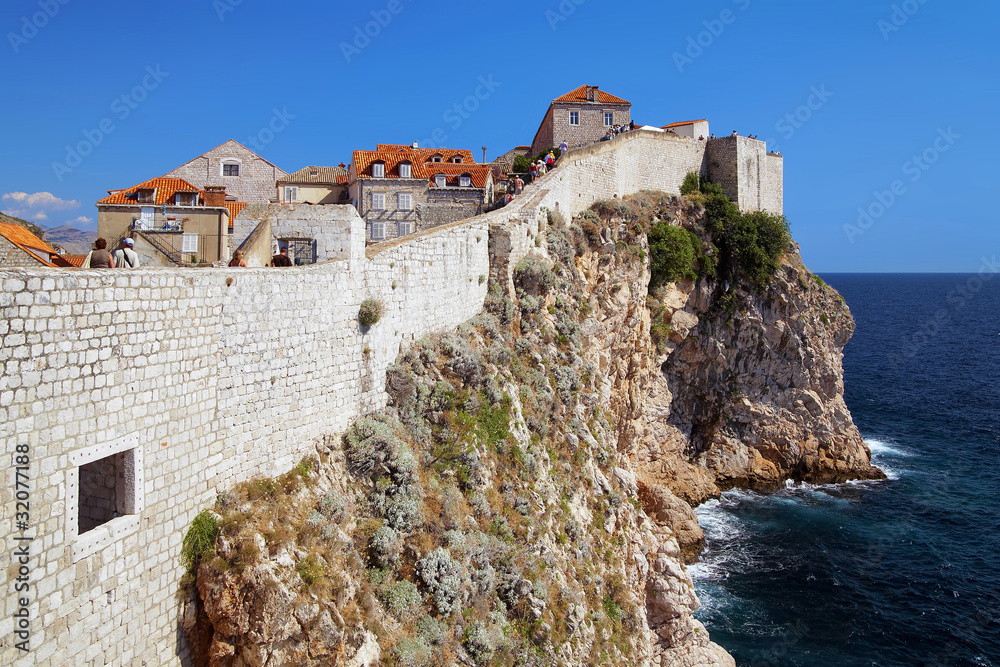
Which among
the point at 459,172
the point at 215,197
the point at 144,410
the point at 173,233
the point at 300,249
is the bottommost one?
the point at 144,410

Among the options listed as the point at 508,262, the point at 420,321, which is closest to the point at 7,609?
the point at 420,321

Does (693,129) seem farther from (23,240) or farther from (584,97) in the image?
(23,240)

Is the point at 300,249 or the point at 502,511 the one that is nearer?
the point at 300,249

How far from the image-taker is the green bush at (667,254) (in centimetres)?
3144

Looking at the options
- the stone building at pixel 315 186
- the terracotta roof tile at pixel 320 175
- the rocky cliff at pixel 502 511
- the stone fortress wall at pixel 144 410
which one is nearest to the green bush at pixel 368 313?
the stone fortress wall at pixel 144 410

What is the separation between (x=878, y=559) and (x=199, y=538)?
2842 centimetres

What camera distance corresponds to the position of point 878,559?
27.2 meters

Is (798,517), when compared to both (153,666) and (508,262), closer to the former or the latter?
(508,262)

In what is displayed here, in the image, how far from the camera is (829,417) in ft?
121

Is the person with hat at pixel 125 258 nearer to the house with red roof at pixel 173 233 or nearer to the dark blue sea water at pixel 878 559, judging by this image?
the house with red roof at pixel 173 233

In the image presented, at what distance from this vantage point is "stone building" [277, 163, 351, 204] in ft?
98.9

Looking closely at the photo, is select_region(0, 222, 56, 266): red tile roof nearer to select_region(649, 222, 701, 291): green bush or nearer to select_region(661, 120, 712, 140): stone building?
select_region(649, 222, 701, 291): green bush

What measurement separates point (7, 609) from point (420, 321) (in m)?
9.80

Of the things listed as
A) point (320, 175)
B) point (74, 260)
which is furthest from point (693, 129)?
point (74, 260)
